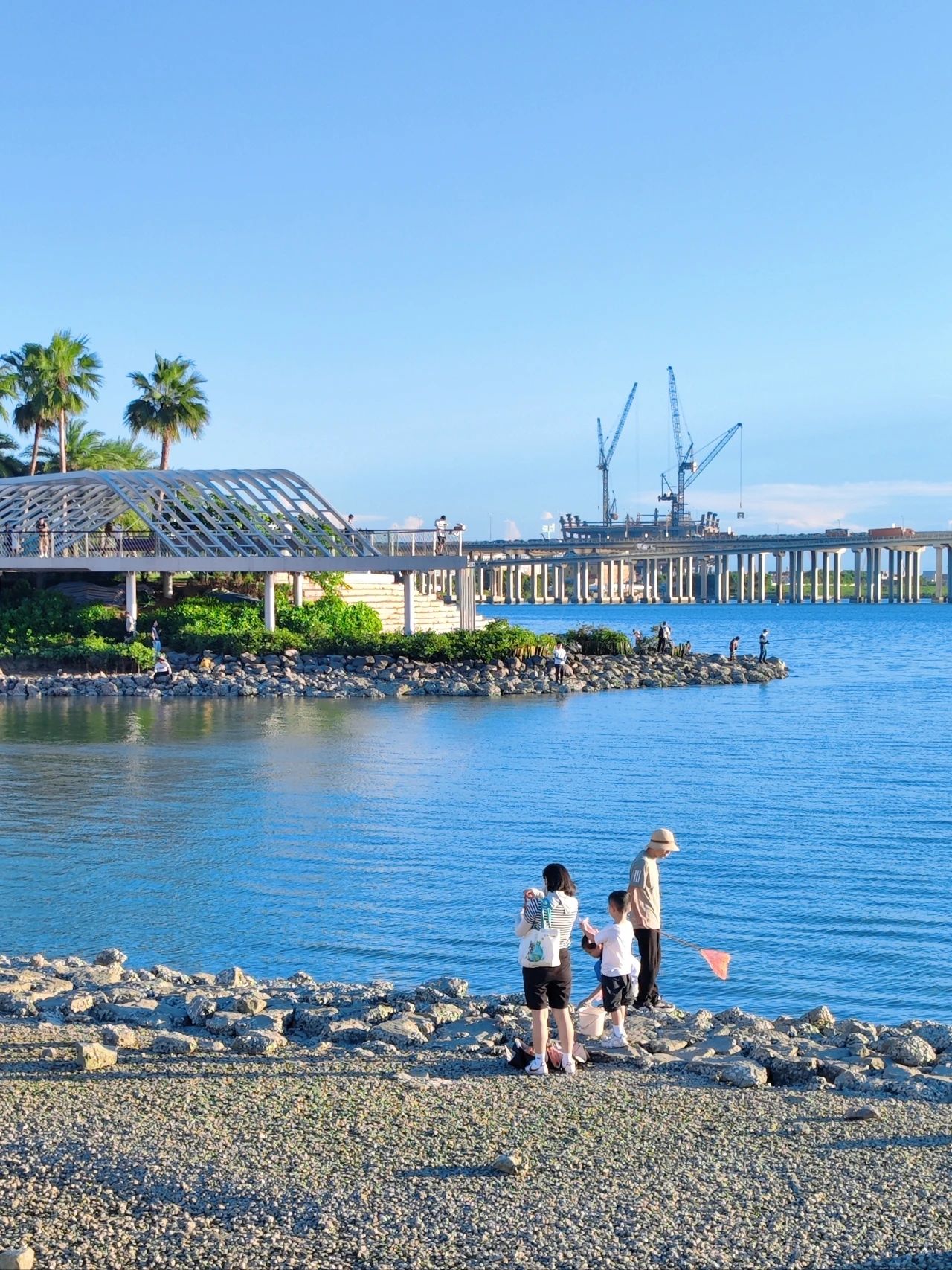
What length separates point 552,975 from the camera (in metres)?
9.27

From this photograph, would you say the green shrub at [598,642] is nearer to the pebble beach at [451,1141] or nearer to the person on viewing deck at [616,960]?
the pebble beach at [451,1141]

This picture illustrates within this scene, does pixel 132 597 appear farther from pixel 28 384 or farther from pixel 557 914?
pixel 557 914

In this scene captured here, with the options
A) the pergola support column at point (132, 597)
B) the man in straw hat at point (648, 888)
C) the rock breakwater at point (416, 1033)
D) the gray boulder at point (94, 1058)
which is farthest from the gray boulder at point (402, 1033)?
the pergola support column at point (132, 597)

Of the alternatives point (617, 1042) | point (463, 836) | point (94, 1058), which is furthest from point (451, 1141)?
point (463, 836)

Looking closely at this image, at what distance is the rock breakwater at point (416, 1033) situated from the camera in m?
9.55

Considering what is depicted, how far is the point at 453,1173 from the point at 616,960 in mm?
3099

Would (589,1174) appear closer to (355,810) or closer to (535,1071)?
(535,1071)

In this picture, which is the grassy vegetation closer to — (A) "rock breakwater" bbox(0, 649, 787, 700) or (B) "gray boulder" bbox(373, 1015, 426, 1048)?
(A) "rock breakwater" bbox(0, 649, 787, 700)

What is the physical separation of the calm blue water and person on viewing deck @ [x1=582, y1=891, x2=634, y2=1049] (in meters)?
2.62

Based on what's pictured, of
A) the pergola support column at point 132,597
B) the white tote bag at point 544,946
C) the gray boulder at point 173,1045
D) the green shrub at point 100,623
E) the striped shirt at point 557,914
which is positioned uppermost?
the pergola support column at point 132,597

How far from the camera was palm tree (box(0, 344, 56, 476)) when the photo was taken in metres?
59.1

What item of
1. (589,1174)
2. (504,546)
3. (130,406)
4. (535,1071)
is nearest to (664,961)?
(535,1071)

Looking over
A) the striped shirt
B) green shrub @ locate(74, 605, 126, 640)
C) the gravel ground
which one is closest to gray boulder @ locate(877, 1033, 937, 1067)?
the gravel ground

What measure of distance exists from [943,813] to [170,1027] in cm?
1514
